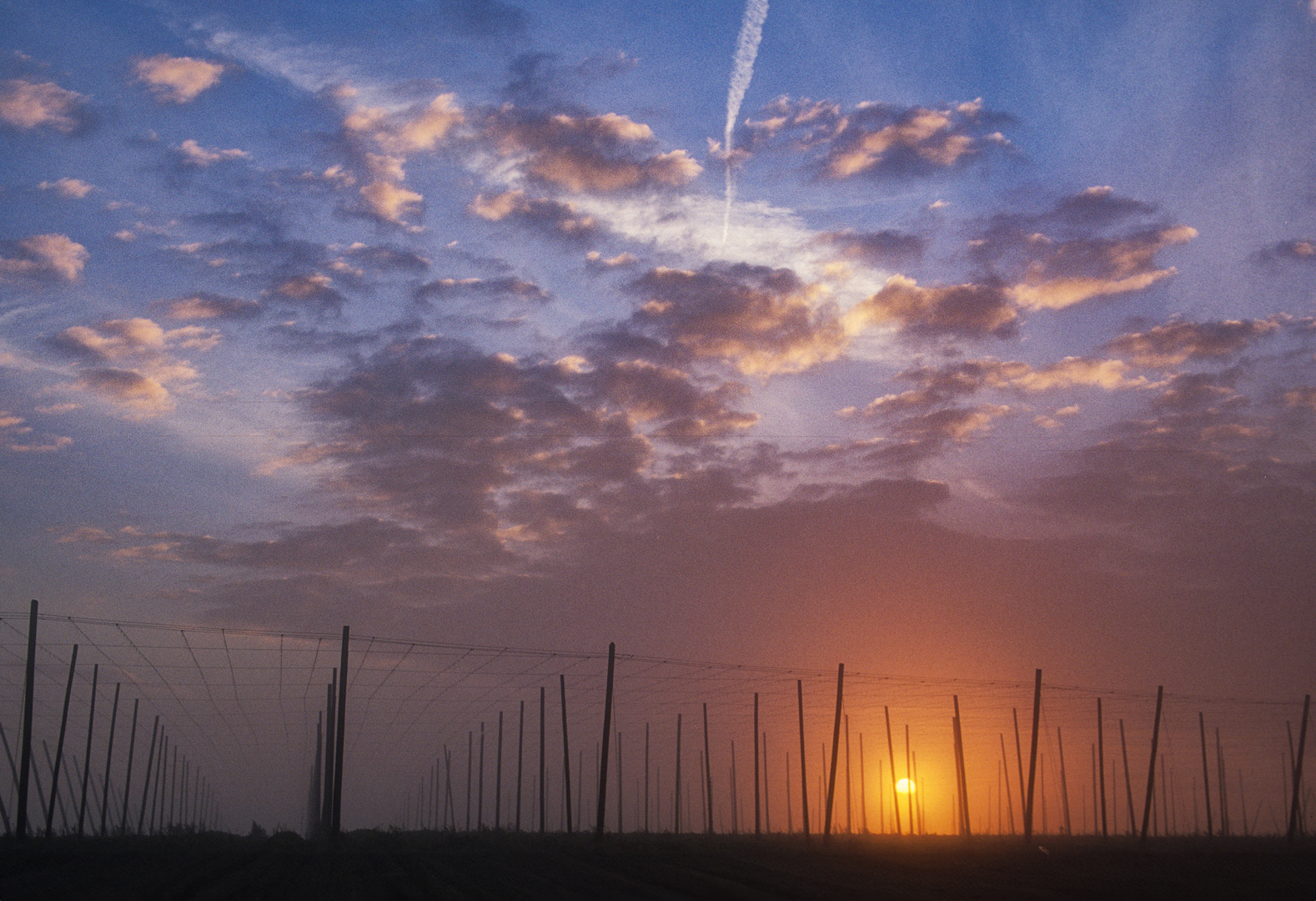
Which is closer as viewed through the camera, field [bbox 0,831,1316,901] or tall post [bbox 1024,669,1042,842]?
field [bbox 0,831,1316,901]

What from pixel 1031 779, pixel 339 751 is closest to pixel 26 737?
pixel 339 751

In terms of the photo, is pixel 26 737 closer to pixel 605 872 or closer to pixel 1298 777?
pixel 605 872

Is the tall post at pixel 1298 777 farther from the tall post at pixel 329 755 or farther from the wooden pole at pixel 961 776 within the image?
the tall post at pixel 329 755

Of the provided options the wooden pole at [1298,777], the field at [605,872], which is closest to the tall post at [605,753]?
the field at [605,872]

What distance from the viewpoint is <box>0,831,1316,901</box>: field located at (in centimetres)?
1972

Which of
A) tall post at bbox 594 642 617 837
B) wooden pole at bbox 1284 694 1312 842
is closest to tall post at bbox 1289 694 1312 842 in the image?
wooden pole at bbox 1284 694 1312 842

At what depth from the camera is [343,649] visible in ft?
122

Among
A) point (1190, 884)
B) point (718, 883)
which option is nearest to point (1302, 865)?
point (1190, 884)

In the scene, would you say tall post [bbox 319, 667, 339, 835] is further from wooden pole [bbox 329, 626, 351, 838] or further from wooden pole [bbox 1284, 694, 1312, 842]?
wooden pole [bbox 1284, 694, 1312, 842]

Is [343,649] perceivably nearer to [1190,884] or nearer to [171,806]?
[1190,884]

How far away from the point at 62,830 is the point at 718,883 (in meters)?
51.5

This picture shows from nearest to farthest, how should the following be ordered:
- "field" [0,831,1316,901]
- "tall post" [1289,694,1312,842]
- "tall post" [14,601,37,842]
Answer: "field" [0,831,1316,901]
"tall post" [14,601,37,842]
"tall post" [1289,694,1312,842]

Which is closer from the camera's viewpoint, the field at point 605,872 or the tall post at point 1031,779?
the field at point 605,872

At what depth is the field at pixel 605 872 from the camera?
1972cm
